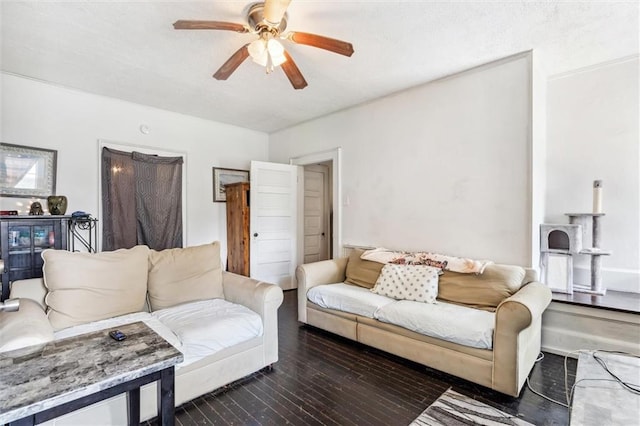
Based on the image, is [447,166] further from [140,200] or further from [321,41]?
[140,200]

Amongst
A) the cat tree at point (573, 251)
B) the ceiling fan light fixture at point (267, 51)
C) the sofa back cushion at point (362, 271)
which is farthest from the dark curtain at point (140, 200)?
the cat tree at point (573, 251)

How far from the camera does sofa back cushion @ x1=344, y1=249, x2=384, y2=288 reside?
3236mm

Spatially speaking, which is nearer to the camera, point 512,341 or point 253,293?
point 512,341

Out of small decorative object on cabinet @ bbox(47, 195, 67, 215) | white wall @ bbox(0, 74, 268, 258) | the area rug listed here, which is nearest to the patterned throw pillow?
the area rug

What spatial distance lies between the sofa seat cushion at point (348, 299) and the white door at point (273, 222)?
1.48m

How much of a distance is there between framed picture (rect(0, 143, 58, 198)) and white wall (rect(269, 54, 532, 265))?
337cm

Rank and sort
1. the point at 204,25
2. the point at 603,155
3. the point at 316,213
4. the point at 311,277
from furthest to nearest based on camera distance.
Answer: the point at 316,213 < the point at 311,277 < the point at 603,155 < the point at 204,25

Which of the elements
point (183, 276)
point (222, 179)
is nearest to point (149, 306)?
point (183, 276)

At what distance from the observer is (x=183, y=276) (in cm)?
255

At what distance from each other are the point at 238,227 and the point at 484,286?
328cm

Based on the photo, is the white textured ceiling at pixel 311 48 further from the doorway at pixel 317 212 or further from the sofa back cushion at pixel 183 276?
the doorway at pixel 317 212

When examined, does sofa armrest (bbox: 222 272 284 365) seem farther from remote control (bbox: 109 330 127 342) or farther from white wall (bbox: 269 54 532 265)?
white wall (bbox: 269 54 532 265)

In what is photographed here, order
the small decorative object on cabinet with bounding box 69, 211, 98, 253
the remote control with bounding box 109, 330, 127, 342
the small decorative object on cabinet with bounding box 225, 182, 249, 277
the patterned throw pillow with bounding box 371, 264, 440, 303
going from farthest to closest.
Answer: the small decorative object on cabinet with bounding box 225, 182, 249, 277 < the small decorative object on cabinet with bounding box 69, 211, 98, 253 < the patterned throw pillow with bounding box 371, 264, 440, 303 < the remote control with bounding box 109, 330, 127, 342

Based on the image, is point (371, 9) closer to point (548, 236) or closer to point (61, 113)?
point (548, 236)
